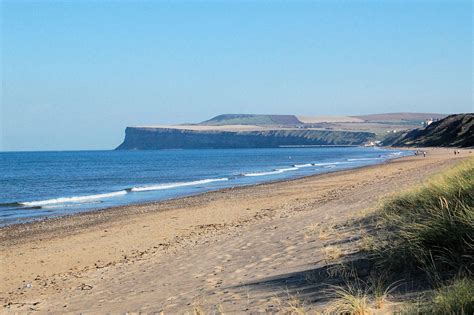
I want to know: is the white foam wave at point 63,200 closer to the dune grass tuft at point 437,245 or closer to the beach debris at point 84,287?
the beach debris at point 84,287

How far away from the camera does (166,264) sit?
33.1 feet

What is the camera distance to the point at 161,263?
10297mm

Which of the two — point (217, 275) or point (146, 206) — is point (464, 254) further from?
point (146, 206)

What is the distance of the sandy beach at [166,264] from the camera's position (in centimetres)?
691

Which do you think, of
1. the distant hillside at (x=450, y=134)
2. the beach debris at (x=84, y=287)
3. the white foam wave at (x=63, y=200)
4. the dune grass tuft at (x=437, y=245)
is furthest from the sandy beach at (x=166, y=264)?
the distant hillside at (x=450, y=134)

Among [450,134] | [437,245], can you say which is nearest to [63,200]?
[437,245]


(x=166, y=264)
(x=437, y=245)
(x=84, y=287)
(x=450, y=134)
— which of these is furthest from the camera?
(x=450, y=134)

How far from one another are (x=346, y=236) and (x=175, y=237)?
6150mm

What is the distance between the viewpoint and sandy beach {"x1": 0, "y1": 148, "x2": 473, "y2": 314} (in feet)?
22.7

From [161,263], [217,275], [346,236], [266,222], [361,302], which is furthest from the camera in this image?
[266,222]

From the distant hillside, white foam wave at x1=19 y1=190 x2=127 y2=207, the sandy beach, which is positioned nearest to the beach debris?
the sandy beach

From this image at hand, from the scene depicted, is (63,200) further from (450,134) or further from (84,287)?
(450,134)

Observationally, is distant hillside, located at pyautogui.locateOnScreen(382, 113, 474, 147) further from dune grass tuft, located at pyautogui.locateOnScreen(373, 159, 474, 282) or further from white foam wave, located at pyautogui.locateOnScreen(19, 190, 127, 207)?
dune grass tuft, located at pyautogui.locateOnScreen(373, 159, 474, 282)

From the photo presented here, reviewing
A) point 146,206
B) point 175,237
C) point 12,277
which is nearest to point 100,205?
point 146,206
